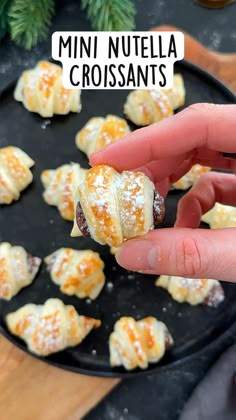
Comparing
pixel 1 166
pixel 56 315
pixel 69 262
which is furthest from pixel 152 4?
pixel 56 315

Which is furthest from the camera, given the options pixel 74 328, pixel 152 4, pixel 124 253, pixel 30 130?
pixel 152 4

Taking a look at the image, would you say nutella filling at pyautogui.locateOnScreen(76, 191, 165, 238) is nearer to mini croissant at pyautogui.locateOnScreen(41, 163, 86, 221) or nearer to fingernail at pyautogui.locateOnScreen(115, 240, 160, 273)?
fingernail at pyautogui.locateOnScreen(115, 240, 160, 273)

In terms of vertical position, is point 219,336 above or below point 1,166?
below

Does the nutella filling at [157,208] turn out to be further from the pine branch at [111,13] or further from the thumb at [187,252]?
the pine branch at [111,13]

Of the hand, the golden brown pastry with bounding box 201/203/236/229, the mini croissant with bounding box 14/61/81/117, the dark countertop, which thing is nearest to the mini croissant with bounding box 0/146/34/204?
the mini croissant with bounding box 14/61/81/117

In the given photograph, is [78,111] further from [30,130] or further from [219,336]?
[219,336]
